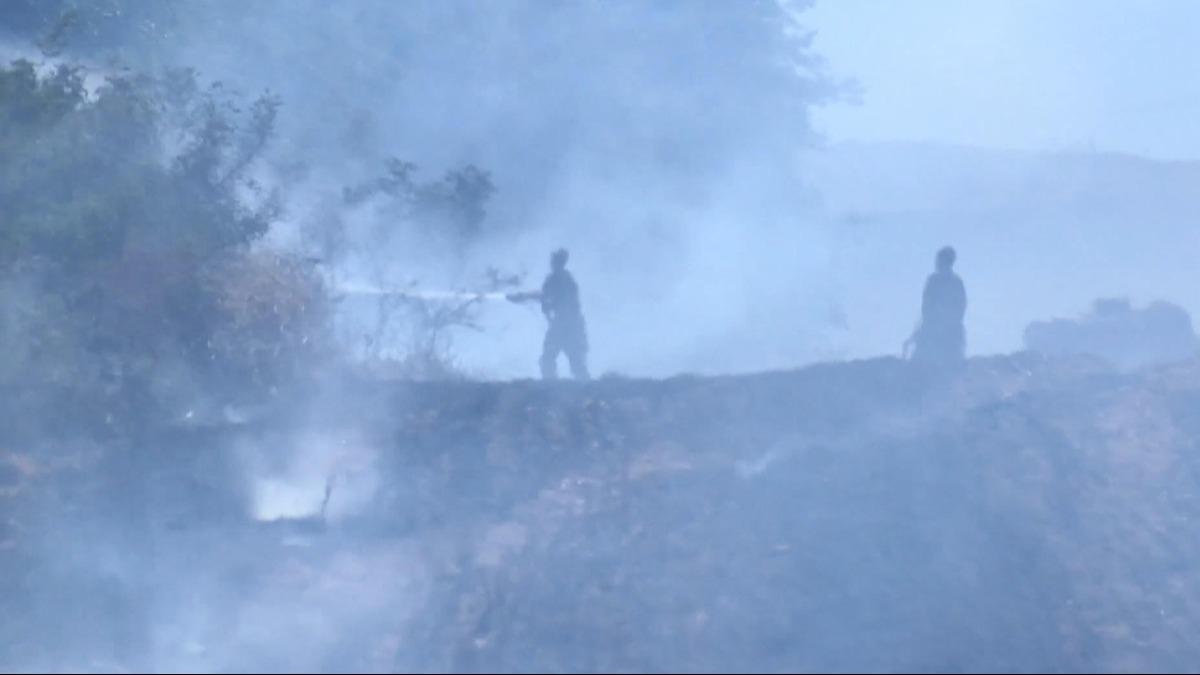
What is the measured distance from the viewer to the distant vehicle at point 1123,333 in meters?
21.2

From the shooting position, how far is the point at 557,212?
23.1 m

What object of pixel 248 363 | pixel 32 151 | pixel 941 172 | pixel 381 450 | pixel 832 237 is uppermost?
pixel 941 172

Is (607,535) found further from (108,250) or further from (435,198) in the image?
(435,198)

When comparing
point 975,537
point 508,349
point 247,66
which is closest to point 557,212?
point 508,349

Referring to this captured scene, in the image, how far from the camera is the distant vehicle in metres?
21.2

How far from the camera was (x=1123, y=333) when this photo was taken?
842 inches

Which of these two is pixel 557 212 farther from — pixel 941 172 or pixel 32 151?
pixel 941 172

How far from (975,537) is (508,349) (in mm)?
11586

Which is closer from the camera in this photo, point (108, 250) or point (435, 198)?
point (108, 250)

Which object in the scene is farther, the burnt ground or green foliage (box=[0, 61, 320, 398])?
green foliage (box=[0, 61, 320, 398])

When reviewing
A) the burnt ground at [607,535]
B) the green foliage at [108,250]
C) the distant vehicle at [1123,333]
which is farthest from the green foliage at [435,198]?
the distant vehicle at [1123,333]

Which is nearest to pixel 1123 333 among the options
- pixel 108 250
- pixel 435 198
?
pixel 435 198

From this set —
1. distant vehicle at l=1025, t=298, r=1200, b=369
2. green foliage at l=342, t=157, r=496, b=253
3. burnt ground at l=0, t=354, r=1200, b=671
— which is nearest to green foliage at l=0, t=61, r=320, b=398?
burnt ground at l=0, t=354, r=1200, b=671

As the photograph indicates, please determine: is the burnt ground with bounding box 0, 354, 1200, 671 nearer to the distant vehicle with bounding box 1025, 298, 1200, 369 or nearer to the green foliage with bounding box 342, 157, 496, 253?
the green foliage with bounding box 342, 157, 496, 253
